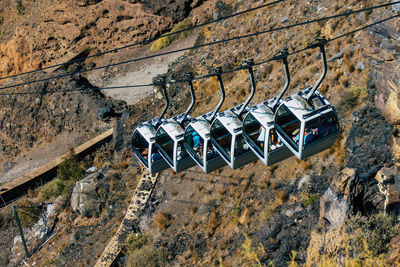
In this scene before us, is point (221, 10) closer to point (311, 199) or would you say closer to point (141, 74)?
point (141, 74)

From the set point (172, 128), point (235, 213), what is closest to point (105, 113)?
point (235, 213)

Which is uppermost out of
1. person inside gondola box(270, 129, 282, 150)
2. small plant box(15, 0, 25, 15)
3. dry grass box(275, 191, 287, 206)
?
small plant box(15, 0, 25, 15)

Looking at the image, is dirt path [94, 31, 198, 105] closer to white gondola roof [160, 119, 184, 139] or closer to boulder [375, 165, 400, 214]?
white gondola roof [160, 119, 184, 139]

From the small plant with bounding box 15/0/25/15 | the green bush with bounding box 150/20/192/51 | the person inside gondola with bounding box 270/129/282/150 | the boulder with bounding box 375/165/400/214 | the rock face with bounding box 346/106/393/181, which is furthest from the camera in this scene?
the small plant with bounding box 15/0/25/15

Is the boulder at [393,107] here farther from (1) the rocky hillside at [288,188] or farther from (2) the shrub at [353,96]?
(2) the shrub at [353,96]

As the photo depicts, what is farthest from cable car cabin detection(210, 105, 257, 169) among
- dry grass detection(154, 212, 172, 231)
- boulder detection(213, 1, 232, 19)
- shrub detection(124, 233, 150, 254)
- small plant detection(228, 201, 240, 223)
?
boulder detection(213, 1, 232, 19)

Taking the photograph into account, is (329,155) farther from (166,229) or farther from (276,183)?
(166,229)
